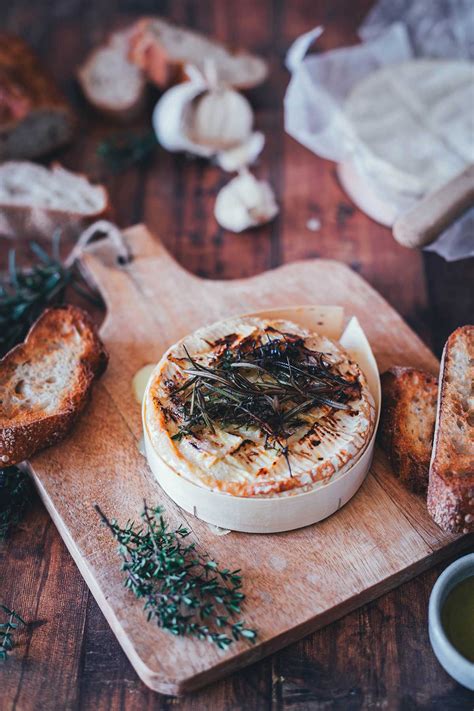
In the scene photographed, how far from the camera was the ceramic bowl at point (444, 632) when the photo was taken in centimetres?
263

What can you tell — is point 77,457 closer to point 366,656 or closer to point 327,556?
point 327,556

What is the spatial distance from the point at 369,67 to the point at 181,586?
3822mm

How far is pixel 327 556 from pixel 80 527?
970 mm

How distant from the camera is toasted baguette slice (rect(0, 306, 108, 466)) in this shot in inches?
123

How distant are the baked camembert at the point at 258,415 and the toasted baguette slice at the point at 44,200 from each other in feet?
4.97

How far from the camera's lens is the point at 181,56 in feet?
16.9

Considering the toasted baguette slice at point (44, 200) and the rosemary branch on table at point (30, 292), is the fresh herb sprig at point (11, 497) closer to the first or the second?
the rosemary branch on table at point (30, 292)

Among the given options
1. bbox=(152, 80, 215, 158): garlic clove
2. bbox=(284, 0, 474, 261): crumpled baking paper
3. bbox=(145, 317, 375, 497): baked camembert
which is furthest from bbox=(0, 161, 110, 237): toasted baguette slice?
bbox=(145, 317, 375, 497): baked camembert

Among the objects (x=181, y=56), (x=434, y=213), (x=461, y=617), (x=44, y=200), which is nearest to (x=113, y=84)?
(x=181, y=56)

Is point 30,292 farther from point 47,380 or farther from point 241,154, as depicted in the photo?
point 241,154

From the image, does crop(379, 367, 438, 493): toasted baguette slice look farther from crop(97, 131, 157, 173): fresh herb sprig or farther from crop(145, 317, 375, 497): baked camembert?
crop(97, 131, 157, 173): fresh herb sprig

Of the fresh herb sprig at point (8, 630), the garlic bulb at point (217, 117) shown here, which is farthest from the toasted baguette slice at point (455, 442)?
the garlic bulb at point (217, 117)

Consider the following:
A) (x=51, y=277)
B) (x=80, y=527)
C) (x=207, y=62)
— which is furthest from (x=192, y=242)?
(x=80, y=527)

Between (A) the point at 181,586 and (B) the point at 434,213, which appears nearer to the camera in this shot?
(A) the point at 181,586
